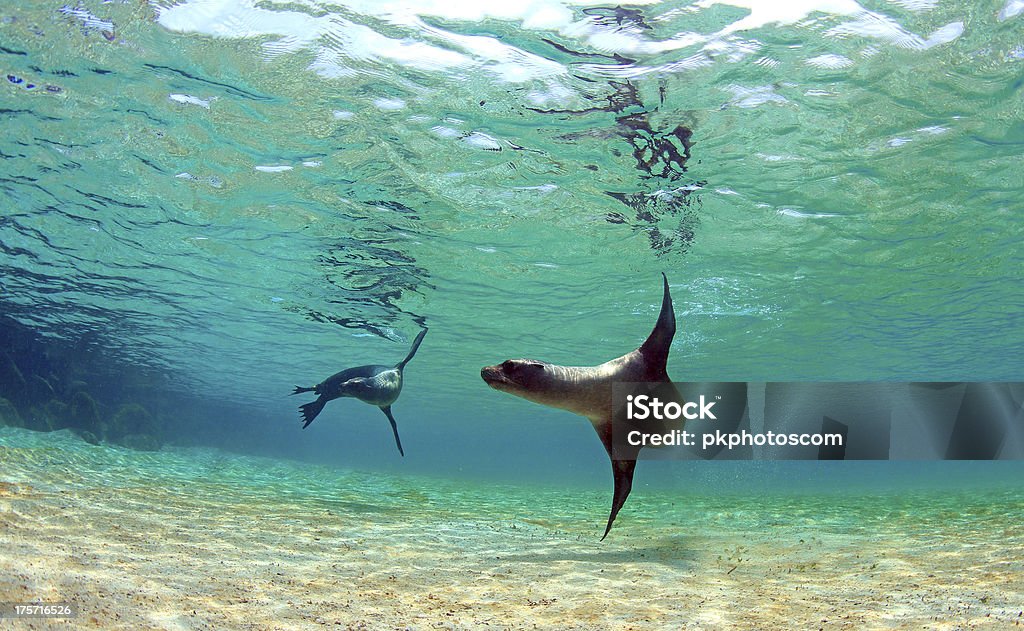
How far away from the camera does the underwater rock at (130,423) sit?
24906mm

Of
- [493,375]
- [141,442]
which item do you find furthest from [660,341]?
[141,442]

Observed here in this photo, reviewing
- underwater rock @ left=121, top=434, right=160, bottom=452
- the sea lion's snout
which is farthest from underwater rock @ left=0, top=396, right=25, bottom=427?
the sea lion's snout

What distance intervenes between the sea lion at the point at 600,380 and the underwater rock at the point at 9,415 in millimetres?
28923

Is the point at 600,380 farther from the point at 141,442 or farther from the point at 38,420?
the point at 38,420

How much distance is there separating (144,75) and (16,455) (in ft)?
27.3

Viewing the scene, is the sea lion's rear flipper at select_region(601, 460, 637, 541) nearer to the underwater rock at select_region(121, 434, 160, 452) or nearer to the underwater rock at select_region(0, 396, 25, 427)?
the underwater rock at select_region(121, 434, 160, 452)

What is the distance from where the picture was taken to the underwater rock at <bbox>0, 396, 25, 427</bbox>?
22.4m

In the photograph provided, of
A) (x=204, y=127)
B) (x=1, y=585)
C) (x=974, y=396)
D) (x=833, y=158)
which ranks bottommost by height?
(x=1, y=585)

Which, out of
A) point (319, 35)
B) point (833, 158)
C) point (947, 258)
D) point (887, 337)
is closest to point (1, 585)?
point (319, 35)

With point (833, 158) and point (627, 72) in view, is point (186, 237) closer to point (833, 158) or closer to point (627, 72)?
point (627, 72)

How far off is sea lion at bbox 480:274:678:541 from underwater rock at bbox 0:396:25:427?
2892 cm

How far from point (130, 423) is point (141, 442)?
7.92 feet

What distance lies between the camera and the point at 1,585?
3.21 m

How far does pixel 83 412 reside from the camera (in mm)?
23938
